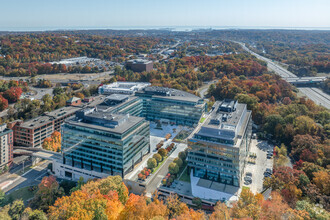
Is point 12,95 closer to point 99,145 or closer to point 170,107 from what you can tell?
point 99,145

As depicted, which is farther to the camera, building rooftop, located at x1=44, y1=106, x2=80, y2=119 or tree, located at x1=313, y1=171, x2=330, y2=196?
building rooftop, located at x1=44, y1=106, x2=80, y2=119

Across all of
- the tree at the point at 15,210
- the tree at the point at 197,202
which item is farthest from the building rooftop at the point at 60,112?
the tree at the point at 197,202

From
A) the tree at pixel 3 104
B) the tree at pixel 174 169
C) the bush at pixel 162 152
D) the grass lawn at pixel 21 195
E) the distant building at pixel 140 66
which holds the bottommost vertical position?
the grass lawn at pixel 21 195

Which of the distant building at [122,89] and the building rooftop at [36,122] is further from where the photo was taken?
the distant building at [122,89]

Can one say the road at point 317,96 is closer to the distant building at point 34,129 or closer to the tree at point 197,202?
the tree at point 197,202

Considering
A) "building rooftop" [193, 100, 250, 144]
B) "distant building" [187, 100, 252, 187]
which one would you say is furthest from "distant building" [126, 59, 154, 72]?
"distant building" [187, 100, 252, 187]

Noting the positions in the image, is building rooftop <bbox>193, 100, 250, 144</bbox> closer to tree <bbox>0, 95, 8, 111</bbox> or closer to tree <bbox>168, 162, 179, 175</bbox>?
tree <bbox>168, 162, 179, 175</bbox>

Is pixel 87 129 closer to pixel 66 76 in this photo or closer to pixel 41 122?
pixel 41 122
